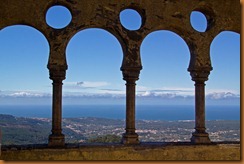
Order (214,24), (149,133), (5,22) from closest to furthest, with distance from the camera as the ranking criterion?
(5,22) → (214,24) → (149,133)

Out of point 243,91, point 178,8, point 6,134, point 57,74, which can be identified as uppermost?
point 178,8

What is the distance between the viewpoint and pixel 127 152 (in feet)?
24.1

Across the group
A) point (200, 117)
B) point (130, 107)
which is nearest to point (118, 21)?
point (130, 107)

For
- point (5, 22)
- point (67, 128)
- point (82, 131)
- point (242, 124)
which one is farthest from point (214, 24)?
point (67, 128)

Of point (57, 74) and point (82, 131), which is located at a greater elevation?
point (57, 74)

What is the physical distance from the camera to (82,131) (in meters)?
14.4

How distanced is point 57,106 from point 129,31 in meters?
1.99

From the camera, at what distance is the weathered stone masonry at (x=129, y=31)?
726cm

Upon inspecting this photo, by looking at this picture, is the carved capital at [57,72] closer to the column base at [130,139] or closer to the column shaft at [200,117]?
the column base at [130,139]

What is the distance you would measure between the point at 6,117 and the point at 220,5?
1111 cm

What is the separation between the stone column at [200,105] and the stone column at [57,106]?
8.54ft

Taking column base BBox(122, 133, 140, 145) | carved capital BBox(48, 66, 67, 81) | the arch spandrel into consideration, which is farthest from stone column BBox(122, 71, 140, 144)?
carved capital BBox(48, 66, 67, 81)

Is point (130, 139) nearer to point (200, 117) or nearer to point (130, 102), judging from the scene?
point (130, 102)

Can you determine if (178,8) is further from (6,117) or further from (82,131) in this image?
(6,117)
